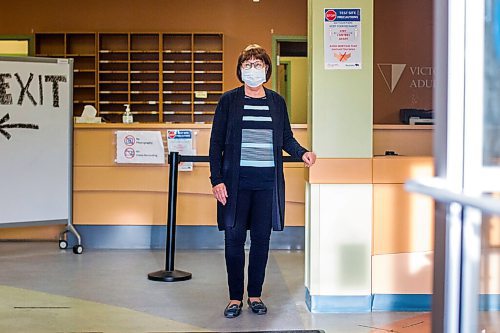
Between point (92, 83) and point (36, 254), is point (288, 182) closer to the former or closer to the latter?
point (36, 254)

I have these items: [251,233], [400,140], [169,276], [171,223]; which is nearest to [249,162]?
[251,233]

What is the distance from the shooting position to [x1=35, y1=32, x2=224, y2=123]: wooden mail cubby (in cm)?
998

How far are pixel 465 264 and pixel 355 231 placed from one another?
2739 millimetres

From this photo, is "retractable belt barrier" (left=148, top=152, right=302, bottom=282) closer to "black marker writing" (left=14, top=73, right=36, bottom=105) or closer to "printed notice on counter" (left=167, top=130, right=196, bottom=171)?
"printed notice on counter" (left=167, top=130, right=196, bottom=171)

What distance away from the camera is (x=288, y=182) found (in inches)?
249

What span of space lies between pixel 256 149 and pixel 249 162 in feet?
0.26

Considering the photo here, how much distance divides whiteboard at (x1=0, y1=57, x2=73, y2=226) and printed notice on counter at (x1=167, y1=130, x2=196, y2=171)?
0.86m

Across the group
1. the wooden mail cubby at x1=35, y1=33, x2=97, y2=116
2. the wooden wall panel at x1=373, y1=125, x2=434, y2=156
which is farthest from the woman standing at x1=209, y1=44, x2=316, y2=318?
the wooden mail cubby at x1=35, y1=33, x2=97, y2=116

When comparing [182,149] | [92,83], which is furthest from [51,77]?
[92,83]

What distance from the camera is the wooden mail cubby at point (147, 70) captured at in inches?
393

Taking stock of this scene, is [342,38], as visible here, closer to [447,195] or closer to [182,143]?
[182,143]

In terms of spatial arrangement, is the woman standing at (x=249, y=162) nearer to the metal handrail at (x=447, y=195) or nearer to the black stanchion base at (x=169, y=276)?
the black stanchion base at (x=169, y=276)

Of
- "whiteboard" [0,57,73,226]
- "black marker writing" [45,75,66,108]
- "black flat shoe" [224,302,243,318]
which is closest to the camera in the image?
"black flat shoe" [224,302,243,318]

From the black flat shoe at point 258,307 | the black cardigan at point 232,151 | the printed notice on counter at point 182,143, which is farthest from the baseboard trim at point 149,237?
the black cardigan at point 232,151
